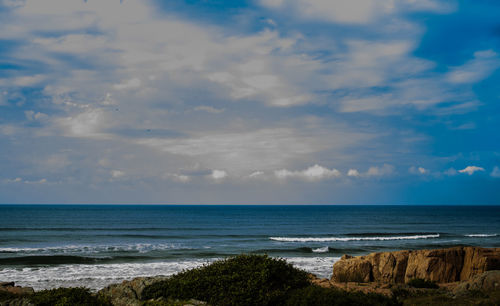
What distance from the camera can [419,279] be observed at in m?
18.4

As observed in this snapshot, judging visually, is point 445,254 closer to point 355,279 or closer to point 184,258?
point 355,279

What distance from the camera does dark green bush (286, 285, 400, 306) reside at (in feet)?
30.8

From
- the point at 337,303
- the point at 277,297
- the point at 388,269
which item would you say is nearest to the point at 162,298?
the point at 277,297

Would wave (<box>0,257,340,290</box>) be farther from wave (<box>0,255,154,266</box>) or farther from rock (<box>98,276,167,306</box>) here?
rock (<box>98,276,167,306</box>)

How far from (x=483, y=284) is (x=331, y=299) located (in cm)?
918

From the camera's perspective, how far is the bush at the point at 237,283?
10672 millimetres

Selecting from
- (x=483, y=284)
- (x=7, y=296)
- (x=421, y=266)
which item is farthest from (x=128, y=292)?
(x=421, y=266)

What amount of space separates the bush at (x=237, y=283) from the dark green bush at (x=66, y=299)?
5.34ft

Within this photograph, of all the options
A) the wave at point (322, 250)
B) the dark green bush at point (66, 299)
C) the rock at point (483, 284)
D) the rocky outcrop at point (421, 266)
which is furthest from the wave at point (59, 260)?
the rock at point (483, 284)

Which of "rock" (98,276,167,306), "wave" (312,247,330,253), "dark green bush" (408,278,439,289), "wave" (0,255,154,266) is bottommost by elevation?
"wave" (312,247,330,253)

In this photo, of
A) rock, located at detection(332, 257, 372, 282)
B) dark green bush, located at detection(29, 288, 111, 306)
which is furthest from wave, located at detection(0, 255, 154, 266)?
dark green bush, located at detection(29, 288, 111, 306)

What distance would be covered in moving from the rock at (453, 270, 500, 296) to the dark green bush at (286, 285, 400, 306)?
633cm

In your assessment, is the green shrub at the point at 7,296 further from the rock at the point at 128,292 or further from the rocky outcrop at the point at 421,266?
the rocky outcrop at the point at 421,266

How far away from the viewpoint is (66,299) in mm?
10086
